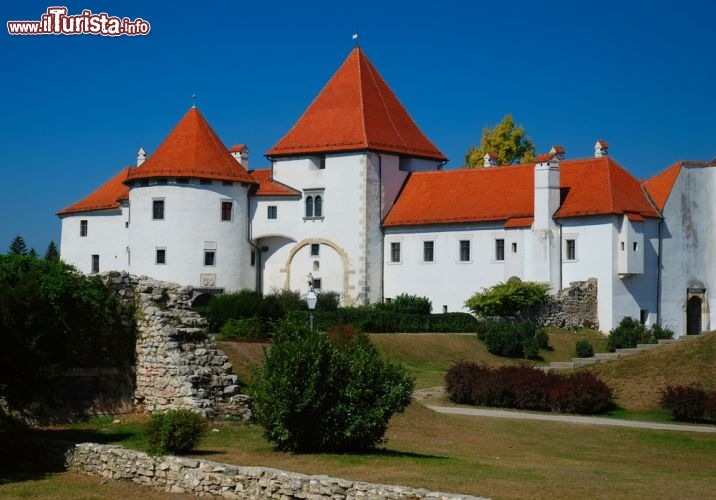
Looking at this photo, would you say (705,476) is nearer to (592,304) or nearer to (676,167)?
(592,304)

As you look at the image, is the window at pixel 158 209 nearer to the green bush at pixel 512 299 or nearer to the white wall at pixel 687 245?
the green bush at pixel 512 299

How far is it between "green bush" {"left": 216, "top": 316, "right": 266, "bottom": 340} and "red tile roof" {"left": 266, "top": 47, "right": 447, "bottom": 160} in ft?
82.7

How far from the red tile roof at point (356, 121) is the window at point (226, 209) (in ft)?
14.8

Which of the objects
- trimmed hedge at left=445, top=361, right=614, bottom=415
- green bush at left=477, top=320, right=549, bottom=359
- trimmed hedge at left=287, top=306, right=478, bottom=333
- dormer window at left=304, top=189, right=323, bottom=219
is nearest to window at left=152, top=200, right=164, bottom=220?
dormer window at left=304, top=189, right=323, bottom=219

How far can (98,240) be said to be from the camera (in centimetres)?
6706

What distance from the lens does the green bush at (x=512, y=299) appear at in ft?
173

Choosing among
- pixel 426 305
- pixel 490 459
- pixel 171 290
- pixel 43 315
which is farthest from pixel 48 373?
pixel 426 305

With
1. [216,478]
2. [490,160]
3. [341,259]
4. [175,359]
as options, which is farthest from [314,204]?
[216,478]

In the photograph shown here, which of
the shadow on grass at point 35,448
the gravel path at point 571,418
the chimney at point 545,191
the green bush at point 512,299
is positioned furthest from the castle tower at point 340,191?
the shadow on grass at point 35,448

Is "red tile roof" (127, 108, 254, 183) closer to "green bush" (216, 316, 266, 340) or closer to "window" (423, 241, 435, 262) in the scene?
"window" (423, 241, 435, 262)

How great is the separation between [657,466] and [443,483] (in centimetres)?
774

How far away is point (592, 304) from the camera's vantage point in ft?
175

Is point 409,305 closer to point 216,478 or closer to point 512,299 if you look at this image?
point 512,299

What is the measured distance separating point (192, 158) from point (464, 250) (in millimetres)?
14821
